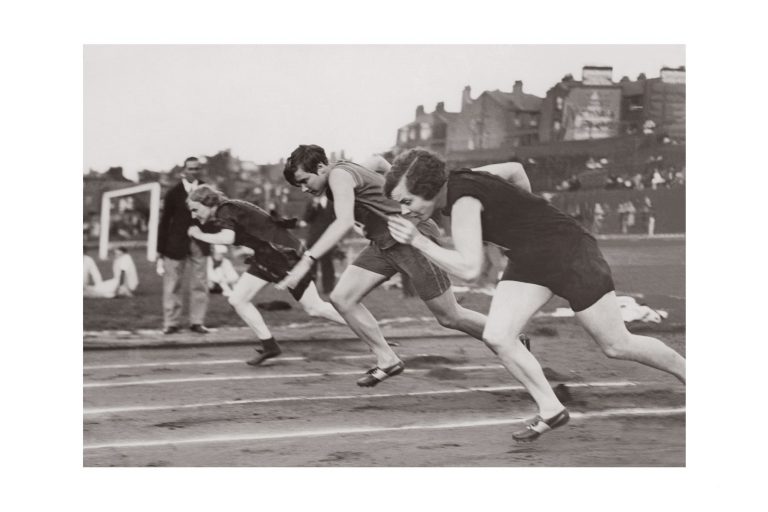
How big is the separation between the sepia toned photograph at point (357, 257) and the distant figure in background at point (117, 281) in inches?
0.5

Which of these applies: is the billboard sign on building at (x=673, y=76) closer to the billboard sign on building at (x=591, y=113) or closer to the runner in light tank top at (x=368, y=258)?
the billboard sign on building at (x=591, y=113)

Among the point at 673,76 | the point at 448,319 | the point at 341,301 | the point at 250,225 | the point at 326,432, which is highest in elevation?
the point at 673,76

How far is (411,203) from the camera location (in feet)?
19.2

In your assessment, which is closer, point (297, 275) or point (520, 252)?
point (520, 252)

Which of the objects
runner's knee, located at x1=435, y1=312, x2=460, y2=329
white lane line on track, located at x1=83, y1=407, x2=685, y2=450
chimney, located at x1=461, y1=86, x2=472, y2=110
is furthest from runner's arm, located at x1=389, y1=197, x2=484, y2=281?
white lane line on track, located at x1=83, y1=407, x2=685, y2=450

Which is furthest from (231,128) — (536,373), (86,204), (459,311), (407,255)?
(536,373)

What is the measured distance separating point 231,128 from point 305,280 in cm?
112

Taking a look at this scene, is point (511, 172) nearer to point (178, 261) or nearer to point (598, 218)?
point (598, 218)

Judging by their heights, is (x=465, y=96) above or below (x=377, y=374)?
above

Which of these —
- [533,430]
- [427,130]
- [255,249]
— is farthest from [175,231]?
[533,430]

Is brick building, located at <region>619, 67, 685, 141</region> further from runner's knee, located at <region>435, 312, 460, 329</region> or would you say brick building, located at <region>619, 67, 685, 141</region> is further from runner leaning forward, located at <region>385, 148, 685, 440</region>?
runner's knee, located at <region>435, 312, 460, 329</region>

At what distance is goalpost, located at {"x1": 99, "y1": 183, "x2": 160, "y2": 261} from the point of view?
620 centimetres

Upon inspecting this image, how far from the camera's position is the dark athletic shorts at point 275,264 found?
6188 millimetres

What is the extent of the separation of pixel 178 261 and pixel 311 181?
1067 millimetres
